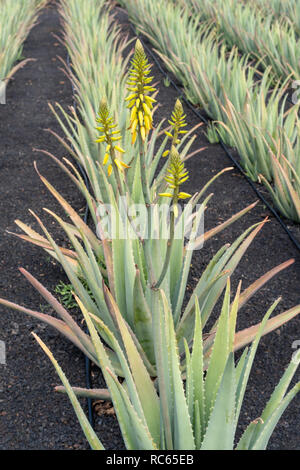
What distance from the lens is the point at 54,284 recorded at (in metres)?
1.97

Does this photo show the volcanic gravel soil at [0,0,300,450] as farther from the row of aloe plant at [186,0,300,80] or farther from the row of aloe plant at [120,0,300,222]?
the row of aloe plant at [186,0,300,80]

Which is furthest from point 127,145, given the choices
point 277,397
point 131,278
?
point 277,397

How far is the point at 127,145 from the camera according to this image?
223 cm

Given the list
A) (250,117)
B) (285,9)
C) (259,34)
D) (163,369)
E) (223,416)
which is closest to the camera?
(223,416)

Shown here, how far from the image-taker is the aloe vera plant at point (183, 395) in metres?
0.95

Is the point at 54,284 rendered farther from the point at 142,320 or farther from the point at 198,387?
the point at 198,387

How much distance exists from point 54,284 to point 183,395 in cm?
110

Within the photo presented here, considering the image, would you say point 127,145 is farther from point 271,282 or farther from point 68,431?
point 68,431

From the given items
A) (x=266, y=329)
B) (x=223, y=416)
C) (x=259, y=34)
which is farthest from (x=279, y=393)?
(x=259, y=34)

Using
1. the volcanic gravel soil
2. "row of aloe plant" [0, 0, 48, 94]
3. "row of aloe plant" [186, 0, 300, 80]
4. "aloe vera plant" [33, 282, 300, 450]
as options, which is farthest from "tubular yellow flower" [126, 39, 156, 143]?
"row of aloe plant" [0, 0, 48, 94]

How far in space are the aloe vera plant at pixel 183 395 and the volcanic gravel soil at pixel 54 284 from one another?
1.14 ft

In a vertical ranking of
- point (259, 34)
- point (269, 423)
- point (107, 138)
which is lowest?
point (269, 423)

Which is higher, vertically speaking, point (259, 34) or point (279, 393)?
point (259, 34)

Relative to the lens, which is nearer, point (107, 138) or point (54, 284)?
point (107, 138)
